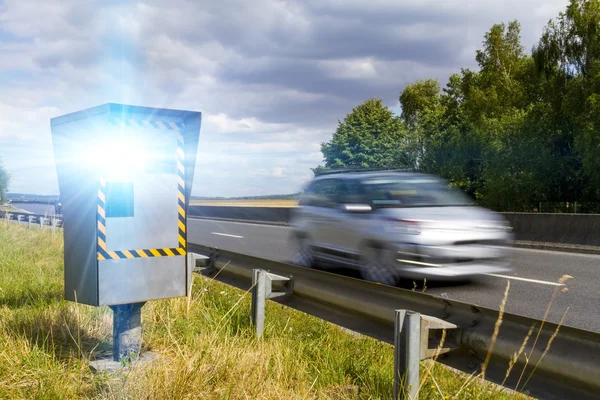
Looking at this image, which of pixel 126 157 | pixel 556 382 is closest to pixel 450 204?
pixel 126 157

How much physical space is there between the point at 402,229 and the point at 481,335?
5379 mm

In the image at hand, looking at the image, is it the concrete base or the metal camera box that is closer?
the concrete base

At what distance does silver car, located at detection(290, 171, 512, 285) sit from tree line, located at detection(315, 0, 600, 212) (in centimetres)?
3126

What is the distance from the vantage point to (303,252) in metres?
10.9

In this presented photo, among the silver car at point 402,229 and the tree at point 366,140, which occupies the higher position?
the tree at point 366,140

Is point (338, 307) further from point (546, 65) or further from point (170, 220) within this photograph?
point (546, 65)

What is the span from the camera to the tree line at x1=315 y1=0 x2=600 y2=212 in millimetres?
41562

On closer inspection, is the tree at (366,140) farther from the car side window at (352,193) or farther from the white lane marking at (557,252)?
the car side window at (352,193)

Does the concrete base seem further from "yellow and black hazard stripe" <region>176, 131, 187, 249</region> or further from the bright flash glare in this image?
the bright flash glare

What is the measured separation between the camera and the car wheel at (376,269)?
8812 millimetres

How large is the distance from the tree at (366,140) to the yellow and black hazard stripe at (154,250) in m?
75.5

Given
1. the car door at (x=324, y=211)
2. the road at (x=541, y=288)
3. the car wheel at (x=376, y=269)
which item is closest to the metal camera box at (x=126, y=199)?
the road at (x=541, y=288)

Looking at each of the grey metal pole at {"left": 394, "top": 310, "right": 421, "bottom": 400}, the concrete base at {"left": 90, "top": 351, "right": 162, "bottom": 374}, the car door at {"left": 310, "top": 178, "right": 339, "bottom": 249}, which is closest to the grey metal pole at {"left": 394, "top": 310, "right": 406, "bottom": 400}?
the grey metal pole at {"left": 394, "top": 310, "right": 421, "bottom": 400}

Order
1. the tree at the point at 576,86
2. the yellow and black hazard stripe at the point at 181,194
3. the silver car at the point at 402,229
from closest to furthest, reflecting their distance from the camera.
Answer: the yellow and black hazard stripe at the point at 181,194
the silver car at the point at 402,229
the tree at the point at 576,86
